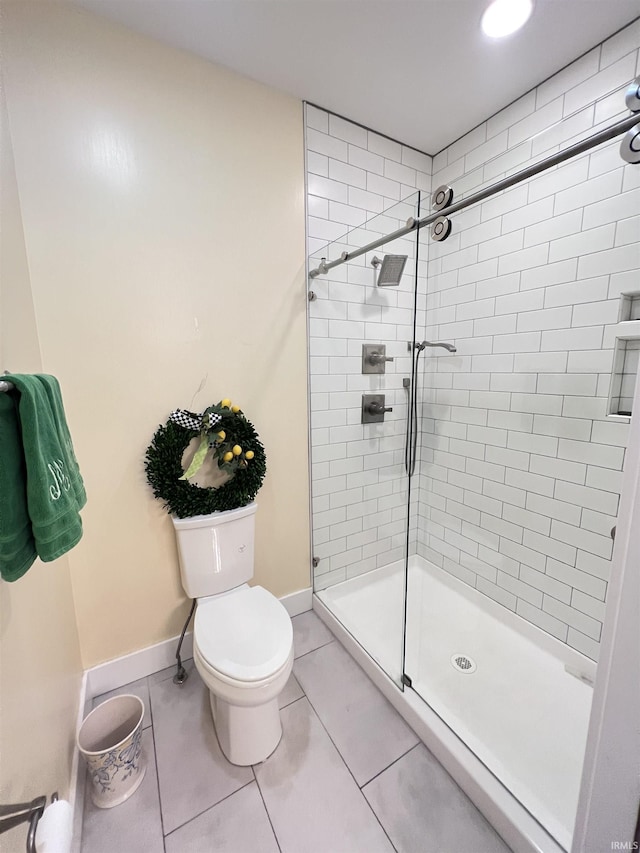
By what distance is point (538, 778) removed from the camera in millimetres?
1108

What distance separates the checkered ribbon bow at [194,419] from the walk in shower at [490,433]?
1.95ft

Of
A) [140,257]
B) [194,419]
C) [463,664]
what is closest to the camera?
[140,257]

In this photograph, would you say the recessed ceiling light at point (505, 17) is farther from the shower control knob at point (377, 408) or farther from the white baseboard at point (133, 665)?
the white baseboard at point (133, 665)

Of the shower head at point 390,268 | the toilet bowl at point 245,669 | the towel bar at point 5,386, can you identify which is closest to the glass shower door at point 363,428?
the shower head at point 390,268

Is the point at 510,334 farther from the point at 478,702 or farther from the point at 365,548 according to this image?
the point at 478,702

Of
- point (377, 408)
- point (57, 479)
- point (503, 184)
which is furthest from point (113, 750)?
point (503, 184)

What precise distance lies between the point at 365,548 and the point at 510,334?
1.47m

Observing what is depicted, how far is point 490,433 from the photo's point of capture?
1826 millimetres

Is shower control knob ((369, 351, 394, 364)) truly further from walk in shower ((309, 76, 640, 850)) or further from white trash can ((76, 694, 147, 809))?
white trash can ((76, 694, 147, 809))

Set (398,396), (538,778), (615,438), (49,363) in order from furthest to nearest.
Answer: (398,396) → (615,438) → (49,363) → (538,778)

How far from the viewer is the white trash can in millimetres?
1058

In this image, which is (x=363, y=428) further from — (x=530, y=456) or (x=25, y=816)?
(x=25, y=816)

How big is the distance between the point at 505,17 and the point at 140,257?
63.9 inches

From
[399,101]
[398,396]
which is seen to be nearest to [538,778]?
[398,396]
